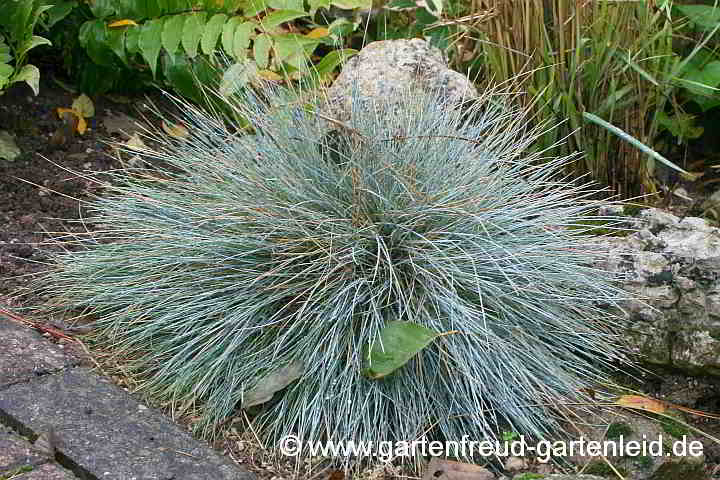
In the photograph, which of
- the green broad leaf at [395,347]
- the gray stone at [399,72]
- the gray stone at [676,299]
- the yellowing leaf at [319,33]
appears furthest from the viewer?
the yellowing leaf at [319,33]

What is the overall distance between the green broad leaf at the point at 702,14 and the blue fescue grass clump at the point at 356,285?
103 centimetres

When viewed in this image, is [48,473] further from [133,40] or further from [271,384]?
[133,40]

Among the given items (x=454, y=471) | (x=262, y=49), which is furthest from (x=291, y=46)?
(x=454, y=471)

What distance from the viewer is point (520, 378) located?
2.37m

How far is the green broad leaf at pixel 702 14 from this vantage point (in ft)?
10.6

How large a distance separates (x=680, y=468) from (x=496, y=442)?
0.49 m

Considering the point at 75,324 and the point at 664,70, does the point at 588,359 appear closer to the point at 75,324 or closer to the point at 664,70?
the point at 664,70

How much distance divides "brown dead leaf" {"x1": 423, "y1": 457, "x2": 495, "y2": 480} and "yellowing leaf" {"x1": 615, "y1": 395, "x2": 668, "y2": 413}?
0.48 metres

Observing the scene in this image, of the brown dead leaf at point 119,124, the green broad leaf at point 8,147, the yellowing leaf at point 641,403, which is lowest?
the yellowing leaf at point 641,403

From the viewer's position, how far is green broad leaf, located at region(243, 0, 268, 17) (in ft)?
10.2

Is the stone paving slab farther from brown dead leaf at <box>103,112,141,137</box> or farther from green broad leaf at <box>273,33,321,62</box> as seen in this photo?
brown dead leaf at <box>103,112,141,137</box>

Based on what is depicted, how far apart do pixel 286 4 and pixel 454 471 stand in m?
1.79

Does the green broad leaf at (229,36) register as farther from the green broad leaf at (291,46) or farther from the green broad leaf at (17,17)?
the green broad leaf at (17,17)

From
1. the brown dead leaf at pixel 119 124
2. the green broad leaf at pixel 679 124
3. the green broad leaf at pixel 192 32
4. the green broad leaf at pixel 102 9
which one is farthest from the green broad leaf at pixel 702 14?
the brown dead leaf at pixel 119 124
